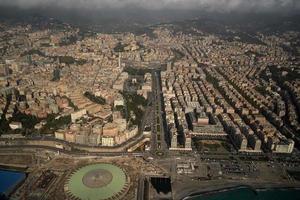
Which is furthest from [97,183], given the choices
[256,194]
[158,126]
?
[256,194]

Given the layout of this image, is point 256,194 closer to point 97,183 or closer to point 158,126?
point 97,183

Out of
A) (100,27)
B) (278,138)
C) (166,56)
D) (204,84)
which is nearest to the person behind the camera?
(278,138)

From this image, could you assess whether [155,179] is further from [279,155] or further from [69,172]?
[279,155]

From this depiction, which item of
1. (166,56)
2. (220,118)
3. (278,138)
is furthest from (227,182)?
(166,56)

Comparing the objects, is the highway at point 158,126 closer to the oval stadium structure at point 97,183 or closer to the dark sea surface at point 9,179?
the oval stadium structure at point 97,183

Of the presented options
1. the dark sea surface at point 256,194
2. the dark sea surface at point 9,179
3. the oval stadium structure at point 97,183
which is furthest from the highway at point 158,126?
the dark sea surface at point 9,179

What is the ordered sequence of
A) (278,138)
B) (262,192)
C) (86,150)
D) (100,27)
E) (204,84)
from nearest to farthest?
(262,192)
(86,150)
(278,138)
(204,84)
(100,27)
